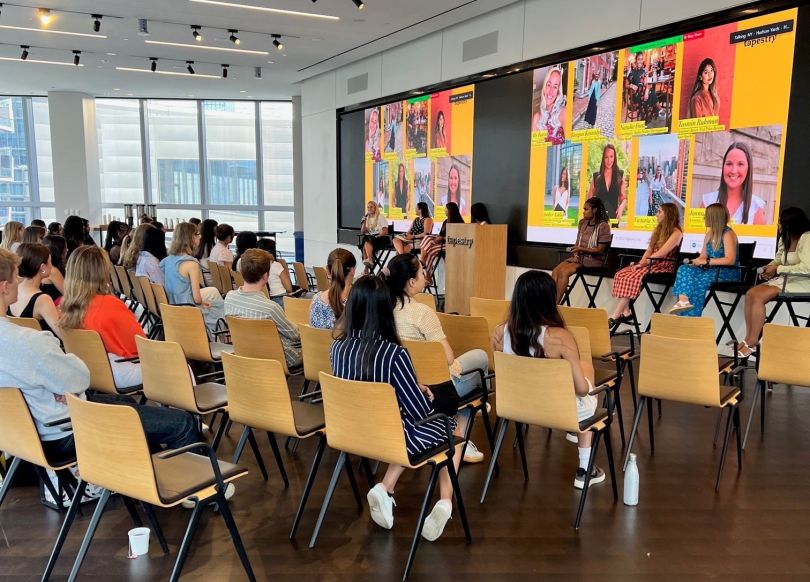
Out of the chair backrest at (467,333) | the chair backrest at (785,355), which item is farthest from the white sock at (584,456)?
the chair backrest at (785,355)

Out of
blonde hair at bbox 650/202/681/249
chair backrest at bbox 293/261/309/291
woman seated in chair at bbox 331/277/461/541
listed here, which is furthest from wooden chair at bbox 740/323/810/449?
chair backrest at bbox 293/261/309/291

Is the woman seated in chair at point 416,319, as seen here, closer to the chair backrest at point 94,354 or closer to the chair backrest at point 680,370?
the chair backrest at point 680,370

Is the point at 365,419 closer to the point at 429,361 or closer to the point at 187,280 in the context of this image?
the point at 429,361

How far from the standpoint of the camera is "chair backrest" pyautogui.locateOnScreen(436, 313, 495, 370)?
4484 mm

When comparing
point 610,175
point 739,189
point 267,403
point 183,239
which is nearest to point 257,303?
point 267,403

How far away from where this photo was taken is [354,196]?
45.4 ft

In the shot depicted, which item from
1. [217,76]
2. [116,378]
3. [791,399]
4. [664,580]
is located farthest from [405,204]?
[664,580]

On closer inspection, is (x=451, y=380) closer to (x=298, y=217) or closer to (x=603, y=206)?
(x=603, y=206)

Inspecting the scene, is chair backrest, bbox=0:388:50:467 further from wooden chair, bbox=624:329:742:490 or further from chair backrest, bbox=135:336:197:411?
wooden chair, bbox=624:329:742:490

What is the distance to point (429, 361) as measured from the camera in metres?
3.56

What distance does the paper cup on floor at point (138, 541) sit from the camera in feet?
9.37

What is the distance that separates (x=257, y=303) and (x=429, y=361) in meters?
1.58

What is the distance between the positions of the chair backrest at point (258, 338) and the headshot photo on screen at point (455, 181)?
672 cm

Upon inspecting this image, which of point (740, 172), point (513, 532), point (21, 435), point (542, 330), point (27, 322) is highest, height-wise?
point (740, 172)
